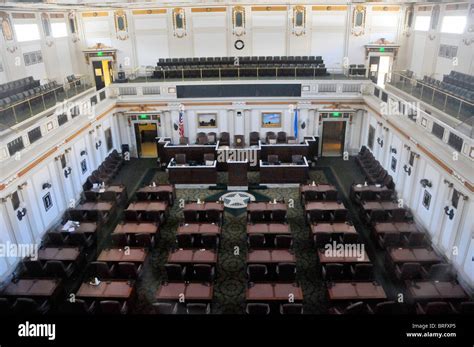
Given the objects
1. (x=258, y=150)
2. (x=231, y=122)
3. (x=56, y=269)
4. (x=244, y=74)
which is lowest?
(x=56, y=269)

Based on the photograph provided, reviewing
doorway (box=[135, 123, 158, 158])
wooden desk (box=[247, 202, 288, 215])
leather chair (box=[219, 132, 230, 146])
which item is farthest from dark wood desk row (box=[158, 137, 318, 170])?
wooden desk (box=[247, 202, 288, 215])

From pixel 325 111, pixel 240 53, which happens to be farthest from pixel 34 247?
pixel 240 53

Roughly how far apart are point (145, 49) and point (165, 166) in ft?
28.3

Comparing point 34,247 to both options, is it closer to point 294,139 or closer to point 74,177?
point 74,177

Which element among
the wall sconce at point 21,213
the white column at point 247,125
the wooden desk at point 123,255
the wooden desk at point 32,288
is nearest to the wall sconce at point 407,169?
the white column at point 247,125

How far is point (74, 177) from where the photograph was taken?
14664 mm

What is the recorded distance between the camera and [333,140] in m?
21.3

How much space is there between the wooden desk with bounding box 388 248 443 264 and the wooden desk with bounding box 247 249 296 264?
269 centimetres

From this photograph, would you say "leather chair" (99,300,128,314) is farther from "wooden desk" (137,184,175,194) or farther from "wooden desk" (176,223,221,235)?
"wooden desk" (137,184,175,194)

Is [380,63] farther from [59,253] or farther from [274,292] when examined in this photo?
[59,253]

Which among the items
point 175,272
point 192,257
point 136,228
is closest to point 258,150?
point 136,228

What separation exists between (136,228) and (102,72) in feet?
50.5

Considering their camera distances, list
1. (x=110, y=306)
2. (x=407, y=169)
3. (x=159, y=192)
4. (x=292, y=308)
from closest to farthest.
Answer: (x=292, y=308) → (x=110, y=306) → (x=407, y=169) → (x=159, y=192)

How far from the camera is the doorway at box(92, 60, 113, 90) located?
906 inches
